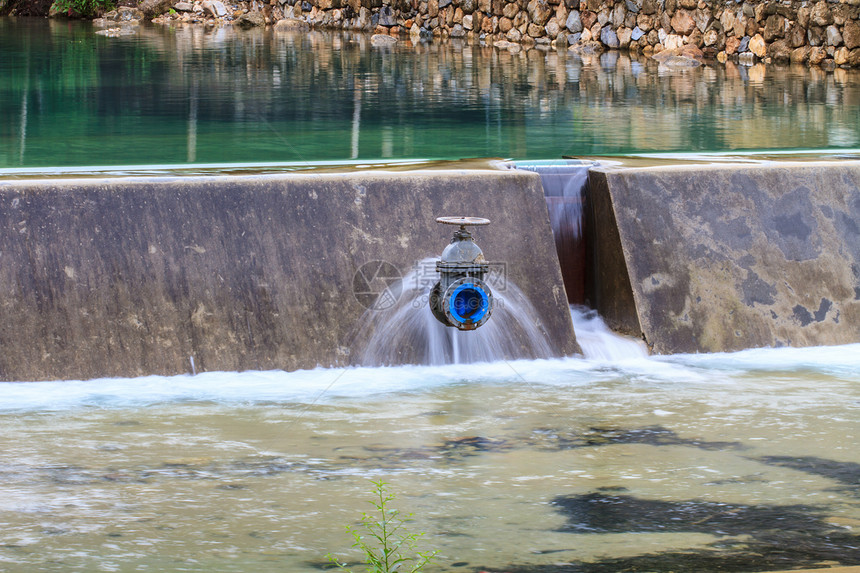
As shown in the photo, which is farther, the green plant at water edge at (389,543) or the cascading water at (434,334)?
the cascading water at (434,334)

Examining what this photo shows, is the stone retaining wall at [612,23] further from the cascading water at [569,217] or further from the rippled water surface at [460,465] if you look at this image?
the rippled water surface at [460,465]

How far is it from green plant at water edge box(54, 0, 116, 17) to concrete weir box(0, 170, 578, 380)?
26.5 metres

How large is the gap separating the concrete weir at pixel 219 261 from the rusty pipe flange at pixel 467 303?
425 millimetres

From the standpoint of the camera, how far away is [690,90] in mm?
12180

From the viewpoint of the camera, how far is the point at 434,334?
5254 millimetres

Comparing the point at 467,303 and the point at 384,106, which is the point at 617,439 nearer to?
the point at 467,303

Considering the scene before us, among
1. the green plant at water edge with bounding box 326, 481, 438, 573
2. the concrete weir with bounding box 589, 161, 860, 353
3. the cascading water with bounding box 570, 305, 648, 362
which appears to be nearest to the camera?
the green plant at water edge with bounding box 326, 481, 438, 573

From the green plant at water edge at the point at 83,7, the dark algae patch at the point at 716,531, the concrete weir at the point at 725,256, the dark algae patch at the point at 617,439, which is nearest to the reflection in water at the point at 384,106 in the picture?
the concrete weir at the point at 725,256

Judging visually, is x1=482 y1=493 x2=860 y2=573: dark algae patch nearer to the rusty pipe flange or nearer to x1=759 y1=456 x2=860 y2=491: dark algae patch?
x1=759 y1=456 x2=860 y2=491: dark algae patch

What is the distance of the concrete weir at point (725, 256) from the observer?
551 centimetres

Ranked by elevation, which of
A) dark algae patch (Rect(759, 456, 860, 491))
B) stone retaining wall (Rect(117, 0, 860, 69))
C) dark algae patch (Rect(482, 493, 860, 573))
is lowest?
dark algae patch (Rect(759, 456, 860, 491))

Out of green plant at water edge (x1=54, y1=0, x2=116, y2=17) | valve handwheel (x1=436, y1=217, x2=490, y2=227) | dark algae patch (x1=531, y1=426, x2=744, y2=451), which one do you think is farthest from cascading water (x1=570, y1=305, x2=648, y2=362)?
green plant at water edge (x1=54, y1=0, x2=116, y2=17)

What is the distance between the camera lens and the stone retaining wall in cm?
1608

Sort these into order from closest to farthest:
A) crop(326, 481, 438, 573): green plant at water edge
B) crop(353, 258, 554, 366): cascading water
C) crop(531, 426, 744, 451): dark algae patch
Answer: crop(326, 481, 438, 573): green plant at water edge, crop(531, 426, 744, 451): dark algae patch, crop(353, 258, 554, 366): cascading water
